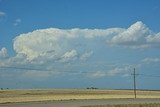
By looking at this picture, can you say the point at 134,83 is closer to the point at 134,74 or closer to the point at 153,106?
the point at 134,74

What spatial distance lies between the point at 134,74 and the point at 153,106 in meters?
44.3

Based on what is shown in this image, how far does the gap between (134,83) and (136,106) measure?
146 feet

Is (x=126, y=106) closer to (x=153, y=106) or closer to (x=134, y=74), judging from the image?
(x=153, y=106)

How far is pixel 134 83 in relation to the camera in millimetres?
98500

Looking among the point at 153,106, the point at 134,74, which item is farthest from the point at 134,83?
the point at 153,106

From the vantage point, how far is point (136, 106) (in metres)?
54.5

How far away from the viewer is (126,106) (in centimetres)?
5397

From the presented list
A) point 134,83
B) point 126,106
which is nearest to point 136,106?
point 126,106

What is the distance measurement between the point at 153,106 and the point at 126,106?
415 cm

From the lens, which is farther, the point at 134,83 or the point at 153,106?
the point at 134,83

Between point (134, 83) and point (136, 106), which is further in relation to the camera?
point (134, 83)

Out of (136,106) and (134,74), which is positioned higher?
(134,74)

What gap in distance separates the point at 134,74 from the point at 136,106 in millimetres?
45308

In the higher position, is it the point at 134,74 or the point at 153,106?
the point at 134,74
